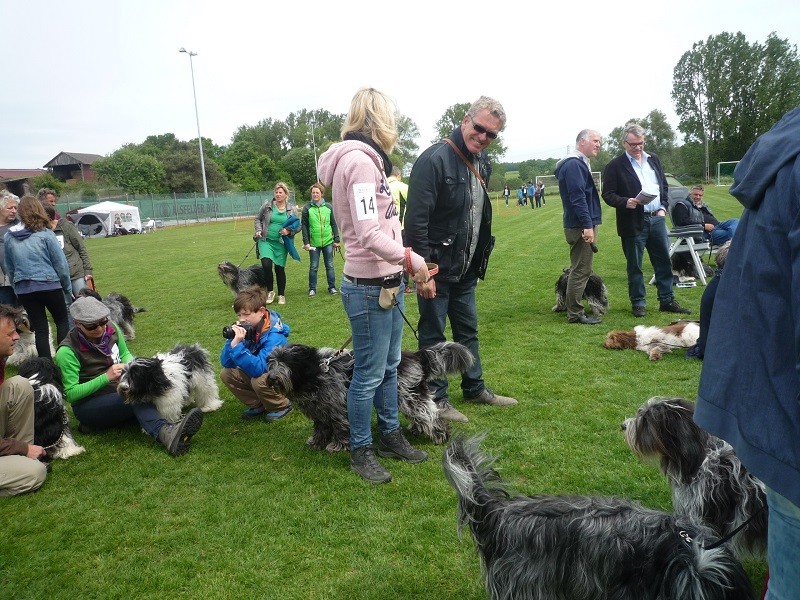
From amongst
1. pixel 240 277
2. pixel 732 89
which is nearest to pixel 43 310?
pixel 240 277

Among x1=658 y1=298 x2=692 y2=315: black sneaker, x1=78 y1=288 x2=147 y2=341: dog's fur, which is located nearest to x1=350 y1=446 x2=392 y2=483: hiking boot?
x1=658 y1=298 x2=692 y2=315: black sneaker

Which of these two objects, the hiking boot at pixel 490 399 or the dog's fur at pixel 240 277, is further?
the dog's fur at pixel 240 277

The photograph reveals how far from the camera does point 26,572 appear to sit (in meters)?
2.77

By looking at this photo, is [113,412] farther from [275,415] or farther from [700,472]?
[700,472]

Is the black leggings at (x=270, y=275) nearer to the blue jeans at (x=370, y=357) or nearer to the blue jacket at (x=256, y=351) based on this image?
the blue jacket at (x=256, y=351)

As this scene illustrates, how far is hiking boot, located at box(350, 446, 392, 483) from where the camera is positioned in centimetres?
339

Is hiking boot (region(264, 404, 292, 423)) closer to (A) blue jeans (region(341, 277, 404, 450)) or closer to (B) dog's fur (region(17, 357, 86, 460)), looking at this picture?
(A) blue jeans (region(341, 277, 404, 450))

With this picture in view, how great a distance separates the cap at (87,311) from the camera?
159 inches

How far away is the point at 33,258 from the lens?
543 cm

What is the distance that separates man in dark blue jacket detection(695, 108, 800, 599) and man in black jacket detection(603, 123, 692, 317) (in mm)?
5725

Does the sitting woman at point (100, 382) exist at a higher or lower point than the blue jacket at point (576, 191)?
lower

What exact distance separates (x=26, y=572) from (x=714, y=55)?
2857 inches

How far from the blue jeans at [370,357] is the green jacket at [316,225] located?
18.9 feet

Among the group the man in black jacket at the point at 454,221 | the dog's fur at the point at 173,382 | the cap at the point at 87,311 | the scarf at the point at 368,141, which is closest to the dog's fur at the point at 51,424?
the dog's fur at the point at 173,382
